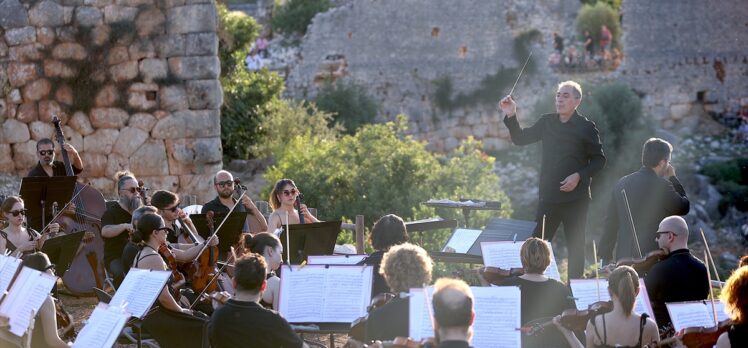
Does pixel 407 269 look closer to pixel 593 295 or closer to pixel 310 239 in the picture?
pixel 593 295

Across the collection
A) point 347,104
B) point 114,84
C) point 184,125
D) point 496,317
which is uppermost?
point 114,84

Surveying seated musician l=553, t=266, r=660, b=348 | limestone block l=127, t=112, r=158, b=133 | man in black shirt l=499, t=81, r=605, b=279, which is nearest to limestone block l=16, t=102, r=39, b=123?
limestone block l=127, t=112, r=158, b=133

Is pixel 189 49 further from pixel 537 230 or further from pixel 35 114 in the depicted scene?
pixel 537 230

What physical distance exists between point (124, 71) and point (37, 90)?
947 mm

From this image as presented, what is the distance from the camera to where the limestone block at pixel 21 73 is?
484 inches

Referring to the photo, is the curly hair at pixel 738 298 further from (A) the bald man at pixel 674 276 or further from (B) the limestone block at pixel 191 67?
(B) the limestone block at pixel 191 67

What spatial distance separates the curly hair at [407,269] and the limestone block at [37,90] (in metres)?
7.30

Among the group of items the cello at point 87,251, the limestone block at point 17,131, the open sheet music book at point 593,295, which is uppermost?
the limestone block at point 17,131

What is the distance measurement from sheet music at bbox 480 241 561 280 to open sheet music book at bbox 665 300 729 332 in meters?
1.34

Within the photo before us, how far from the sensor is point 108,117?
1250 cm

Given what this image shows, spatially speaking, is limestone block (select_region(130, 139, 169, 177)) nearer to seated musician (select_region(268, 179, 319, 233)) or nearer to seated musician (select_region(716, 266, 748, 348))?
seated musician (select_region(268, 179, 319, 233))

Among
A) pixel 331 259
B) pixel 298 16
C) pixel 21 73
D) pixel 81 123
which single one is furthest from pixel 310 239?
pixel 298 16

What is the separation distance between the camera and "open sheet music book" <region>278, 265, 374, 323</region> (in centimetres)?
686

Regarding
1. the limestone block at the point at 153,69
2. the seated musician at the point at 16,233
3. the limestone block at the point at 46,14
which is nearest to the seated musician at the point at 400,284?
the seated musician at the point at 16,233
